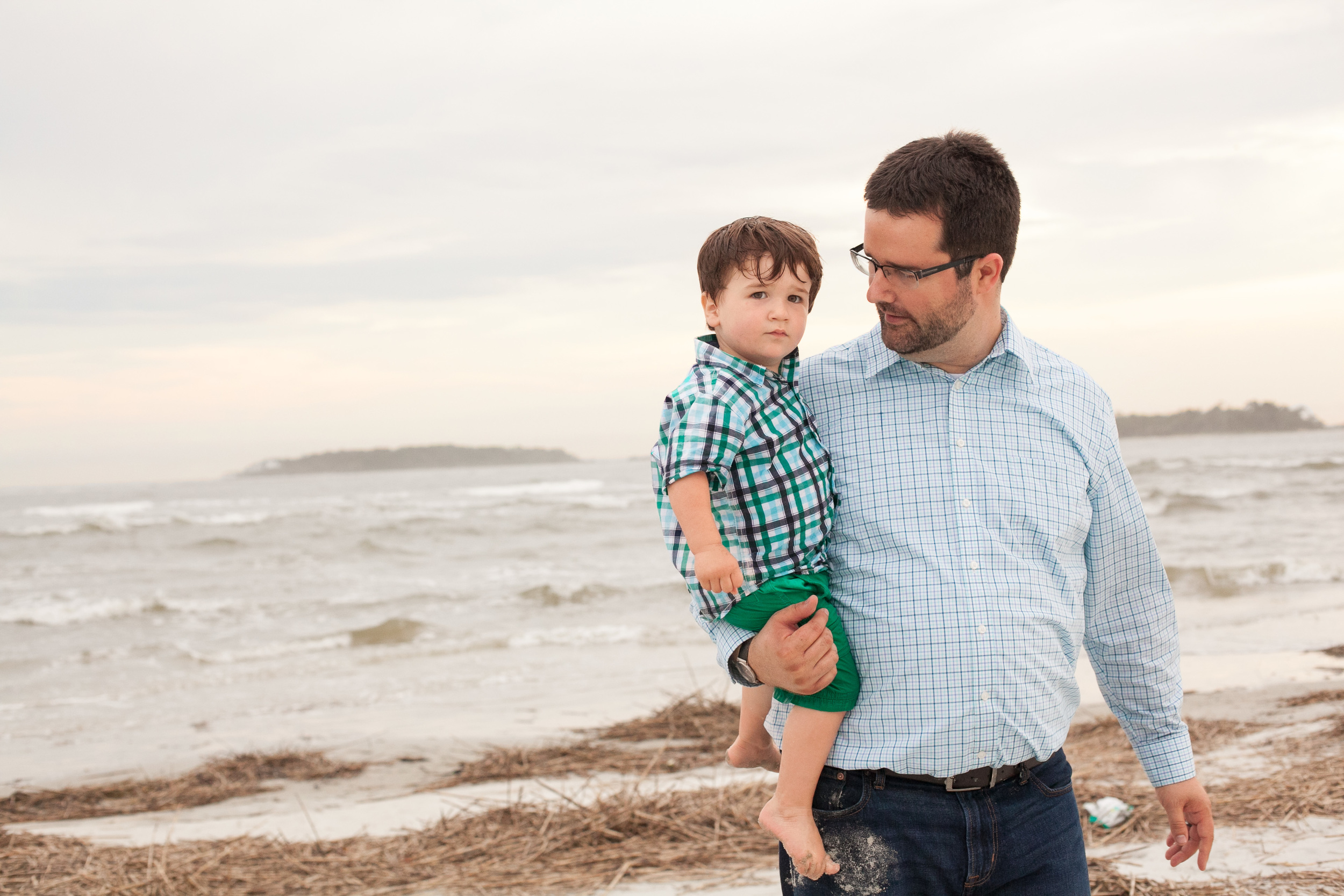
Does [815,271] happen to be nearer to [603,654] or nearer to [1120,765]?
[1120,765]

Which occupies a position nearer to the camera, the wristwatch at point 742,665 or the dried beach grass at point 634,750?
the wristwatch at point 742,665

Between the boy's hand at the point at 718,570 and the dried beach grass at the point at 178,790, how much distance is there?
16.4 feet

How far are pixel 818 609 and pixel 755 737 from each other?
465 millimetres

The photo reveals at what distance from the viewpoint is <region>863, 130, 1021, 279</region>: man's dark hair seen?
1903 millimetres

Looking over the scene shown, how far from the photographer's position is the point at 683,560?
196cm

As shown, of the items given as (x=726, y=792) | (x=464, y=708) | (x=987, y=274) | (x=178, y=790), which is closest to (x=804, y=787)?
(x=987, y=274)

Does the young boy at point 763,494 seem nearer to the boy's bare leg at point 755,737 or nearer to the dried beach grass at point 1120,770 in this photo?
the boy's bare leg at point 755,737

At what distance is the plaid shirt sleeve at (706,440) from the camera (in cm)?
189

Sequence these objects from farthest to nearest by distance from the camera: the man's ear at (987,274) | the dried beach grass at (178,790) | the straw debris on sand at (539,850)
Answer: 1. the dried beach grass at (178,790)
2. the straw debris on sand at (539,850)
3. the man's ear at (987,274)

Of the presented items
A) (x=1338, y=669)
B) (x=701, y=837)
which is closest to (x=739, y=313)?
(x=701, y=837)

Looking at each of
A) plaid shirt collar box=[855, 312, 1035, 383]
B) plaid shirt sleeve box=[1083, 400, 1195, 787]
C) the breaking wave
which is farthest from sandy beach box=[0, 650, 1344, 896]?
the breaking wave

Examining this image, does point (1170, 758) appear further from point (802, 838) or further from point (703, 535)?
point (703, 535)

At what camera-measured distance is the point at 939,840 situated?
6.06 feet

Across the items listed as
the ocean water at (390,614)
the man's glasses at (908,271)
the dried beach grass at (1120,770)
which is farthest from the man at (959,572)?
the ocean water at (390,614)
